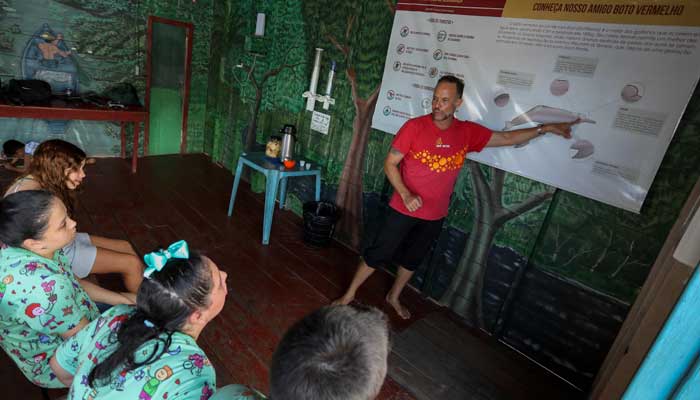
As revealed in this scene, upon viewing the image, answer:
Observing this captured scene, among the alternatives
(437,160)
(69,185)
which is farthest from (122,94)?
(437,160)

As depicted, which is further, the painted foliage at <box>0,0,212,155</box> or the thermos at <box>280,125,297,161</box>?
the painted foliage at <box>0,0,212,155</box>

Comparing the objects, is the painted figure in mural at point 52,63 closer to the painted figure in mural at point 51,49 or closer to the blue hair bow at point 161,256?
the painted figure in mural at point 51,49

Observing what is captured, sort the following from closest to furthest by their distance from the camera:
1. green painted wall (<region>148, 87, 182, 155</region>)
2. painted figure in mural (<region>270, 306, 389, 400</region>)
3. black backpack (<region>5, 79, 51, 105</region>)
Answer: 1. painted figure in mural (<region>270, 306, 389, 400</region>)
2. black backpack (<region>5, 79, 51, 105</region>)
3. green painted wall (<region>148, 87, 182, 155</region>)

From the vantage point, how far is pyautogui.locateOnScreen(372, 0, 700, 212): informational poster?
1.83 m

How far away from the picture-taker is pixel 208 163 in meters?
5.16

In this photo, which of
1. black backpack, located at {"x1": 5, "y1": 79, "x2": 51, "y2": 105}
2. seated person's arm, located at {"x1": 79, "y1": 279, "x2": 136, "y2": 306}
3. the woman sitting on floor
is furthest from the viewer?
black backpack, located at {"x1": 5, "y1": 79, "x2": 51, "y2": 105}

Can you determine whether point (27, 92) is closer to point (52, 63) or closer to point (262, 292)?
point (52, 63)

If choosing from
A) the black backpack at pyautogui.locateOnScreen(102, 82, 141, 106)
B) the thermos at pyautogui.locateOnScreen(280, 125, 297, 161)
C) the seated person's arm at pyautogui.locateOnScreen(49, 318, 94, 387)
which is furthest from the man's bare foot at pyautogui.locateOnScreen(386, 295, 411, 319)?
the black backpack at pyautogui.locateOnScreen(102, 82, 141, 106)

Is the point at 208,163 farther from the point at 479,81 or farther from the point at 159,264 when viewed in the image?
the point at 159,264

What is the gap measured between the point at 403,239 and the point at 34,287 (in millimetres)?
1833

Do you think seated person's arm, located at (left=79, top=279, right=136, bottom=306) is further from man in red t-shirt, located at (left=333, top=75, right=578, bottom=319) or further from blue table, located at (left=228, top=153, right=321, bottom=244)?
blue table, located at (left=228, top=153, right=321, bottom=244)

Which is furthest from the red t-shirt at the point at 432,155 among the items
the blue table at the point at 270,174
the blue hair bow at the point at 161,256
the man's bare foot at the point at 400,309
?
the blue hair bow at the point at 161,256

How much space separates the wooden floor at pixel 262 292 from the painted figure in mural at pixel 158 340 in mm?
795

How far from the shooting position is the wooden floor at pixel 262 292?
2.13 metres
